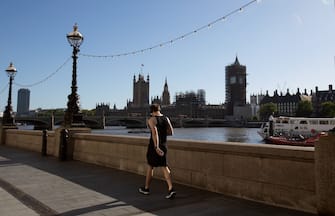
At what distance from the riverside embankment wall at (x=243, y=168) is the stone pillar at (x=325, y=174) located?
0.21 m

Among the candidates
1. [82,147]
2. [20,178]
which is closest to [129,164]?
[20,178]

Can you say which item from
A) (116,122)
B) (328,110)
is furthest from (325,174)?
(328,110)

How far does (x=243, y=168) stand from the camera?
6.14m

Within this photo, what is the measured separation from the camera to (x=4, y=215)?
5.12 m

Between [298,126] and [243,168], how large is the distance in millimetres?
59406

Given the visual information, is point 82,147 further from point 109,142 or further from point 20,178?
point 20,178

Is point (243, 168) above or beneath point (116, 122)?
beneath

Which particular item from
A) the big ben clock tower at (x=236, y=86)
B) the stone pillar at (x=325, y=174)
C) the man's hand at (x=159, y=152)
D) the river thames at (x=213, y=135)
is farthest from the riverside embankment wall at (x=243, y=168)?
the big ben clock tower at (x=236, y=86)

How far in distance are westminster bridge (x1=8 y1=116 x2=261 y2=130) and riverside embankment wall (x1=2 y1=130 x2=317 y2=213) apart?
78.2m

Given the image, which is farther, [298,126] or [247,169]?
[298,126]

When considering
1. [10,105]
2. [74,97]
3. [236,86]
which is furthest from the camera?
[236,86]

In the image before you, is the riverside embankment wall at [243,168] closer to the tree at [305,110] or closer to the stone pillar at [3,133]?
the stone pillar at [3,133]

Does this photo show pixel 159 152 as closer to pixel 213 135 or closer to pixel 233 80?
pixel 213 135

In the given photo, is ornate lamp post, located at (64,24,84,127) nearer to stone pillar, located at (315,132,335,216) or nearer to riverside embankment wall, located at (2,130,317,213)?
riverside embankment wall, located at (2,130,317,213)
